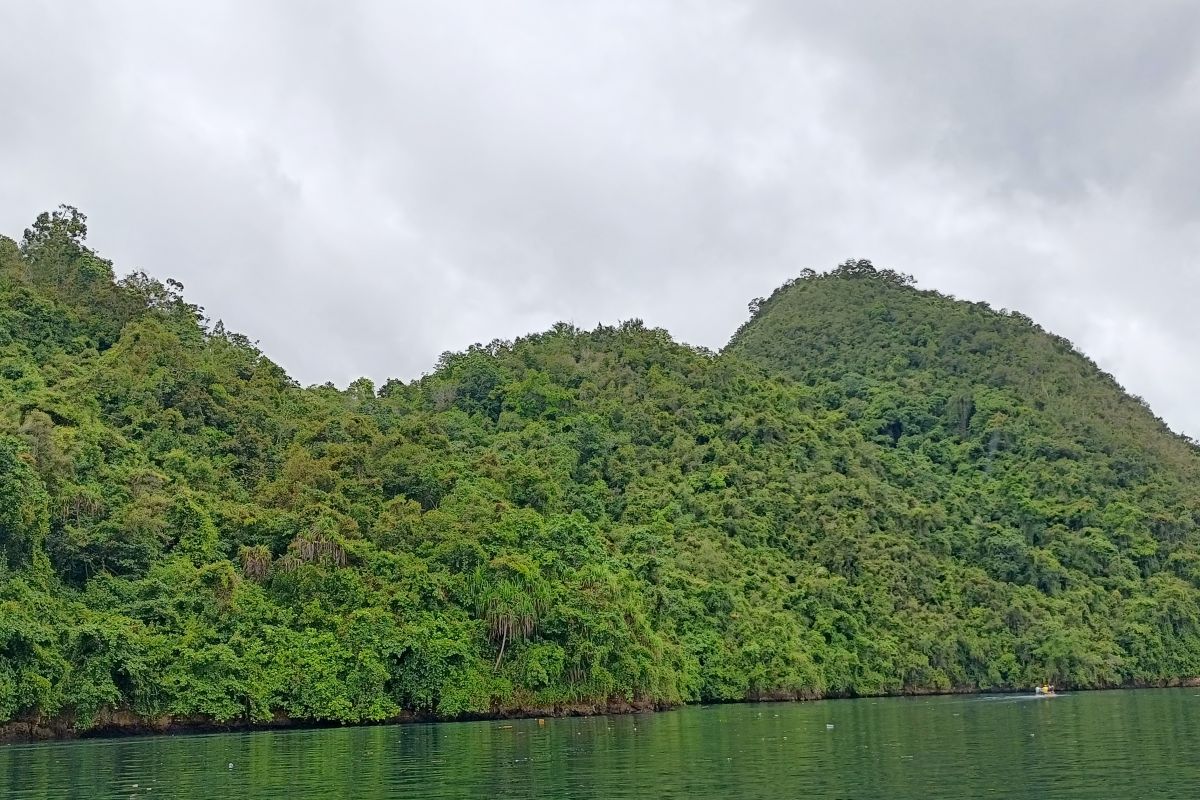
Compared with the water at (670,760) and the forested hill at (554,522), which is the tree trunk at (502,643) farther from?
the water at (670,760)

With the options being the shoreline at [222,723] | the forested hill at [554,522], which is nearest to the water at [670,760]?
the shoreline at [222,723]

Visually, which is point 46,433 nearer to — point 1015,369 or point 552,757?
point 552,757

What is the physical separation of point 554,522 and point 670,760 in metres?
30.6

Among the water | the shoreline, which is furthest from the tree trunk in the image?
the water

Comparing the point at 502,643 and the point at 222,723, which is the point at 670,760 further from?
the point at 222,723

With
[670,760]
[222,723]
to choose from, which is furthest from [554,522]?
[670,760]

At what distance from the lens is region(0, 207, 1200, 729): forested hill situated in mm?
47062

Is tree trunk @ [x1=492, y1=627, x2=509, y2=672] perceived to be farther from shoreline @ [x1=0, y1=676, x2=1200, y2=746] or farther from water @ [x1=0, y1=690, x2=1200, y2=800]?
water @ [x1=0, y1=690, x2=1200, y2=800]

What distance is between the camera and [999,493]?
89.7 metres

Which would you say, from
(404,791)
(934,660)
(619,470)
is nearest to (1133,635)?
(934,660)

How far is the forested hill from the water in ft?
17.2

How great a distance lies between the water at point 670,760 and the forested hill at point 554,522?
5228 millimetres

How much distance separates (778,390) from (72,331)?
54118 millimetres

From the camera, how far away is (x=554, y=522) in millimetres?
57344
